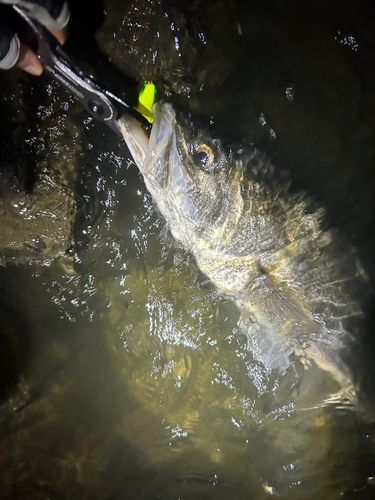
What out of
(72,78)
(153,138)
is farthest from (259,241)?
(72,78)

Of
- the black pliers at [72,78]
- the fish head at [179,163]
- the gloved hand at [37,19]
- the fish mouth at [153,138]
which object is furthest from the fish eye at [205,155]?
the gloved hand at [37,19]

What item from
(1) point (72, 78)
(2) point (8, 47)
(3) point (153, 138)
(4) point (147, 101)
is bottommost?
(3) point (153, 138)

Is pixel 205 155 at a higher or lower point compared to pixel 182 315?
higher

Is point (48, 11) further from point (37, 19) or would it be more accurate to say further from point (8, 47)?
point (8, 47)

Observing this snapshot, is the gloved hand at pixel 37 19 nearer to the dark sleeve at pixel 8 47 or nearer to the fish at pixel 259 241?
the dark sleeve at pixel 8 47

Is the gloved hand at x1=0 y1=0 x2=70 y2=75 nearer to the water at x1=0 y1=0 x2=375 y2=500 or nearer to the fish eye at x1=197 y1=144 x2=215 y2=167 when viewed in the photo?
the water at x1=0 y1=0 x2=375 y2=500

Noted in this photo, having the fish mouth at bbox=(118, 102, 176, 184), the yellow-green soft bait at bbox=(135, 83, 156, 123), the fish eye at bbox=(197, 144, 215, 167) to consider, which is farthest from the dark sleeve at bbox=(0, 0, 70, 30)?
the fish eye at bbox=(197, 144, 215, 167)
